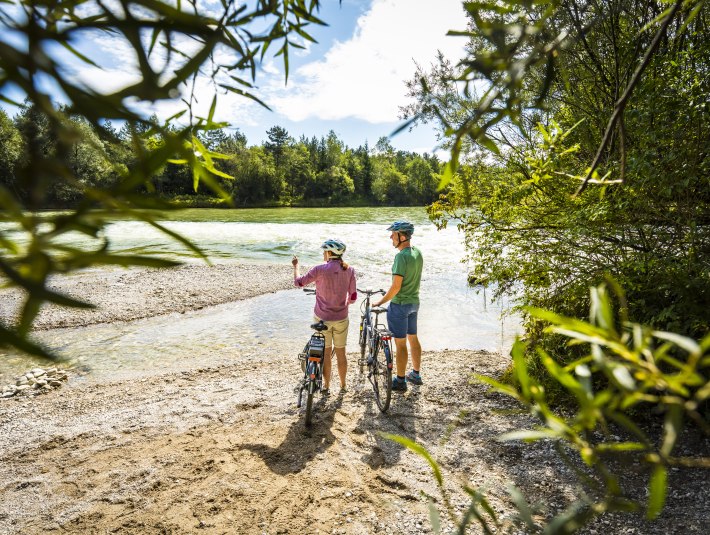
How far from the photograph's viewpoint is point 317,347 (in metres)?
5.39

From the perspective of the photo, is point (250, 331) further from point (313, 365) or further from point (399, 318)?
point (313, 365)

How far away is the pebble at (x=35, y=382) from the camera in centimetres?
684

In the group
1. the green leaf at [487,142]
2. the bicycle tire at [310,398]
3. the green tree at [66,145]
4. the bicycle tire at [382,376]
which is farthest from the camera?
the bicycle tire at [382,376]

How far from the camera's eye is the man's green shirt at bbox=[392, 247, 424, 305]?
5926 mm

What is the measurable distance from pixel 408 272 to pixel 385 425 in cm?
208

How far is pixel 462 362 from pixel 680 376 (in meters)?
8.04

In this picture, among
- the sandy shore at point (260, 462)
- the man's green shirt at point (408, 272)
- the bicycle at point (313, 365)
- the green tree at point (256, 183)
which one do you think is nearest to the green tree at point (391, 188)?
the green tree at point (256, 183)

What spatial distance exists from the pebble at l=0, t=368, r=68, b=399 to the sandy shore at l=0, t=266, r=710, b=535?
237 mm

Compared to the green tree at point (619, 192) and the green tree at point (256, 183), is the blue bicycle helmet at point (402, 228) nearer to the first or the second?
the green tree at point (619, 192)

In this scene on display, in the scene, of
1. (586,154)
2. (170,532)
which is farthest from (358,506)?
(586,154)

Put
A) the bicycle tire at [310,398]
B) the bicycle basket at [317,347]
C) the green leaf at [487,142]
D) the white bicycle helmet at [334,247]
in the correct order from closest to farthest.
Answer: the green leaf at [487,142]
the bicycle tire at [310,398]
the bicycle basket at [317,347]
the white bicycle helmet at [334,247]

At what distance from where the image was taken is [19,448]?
5.17m

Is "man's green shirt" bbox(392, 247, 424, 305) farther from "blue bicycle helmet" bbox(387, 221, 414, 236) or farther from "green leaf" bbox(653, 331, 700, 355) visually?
"green leaf" bbox(653, 331, 700, 355)

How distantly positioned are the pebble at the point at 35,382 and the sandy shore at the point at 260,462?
0.78 feet
